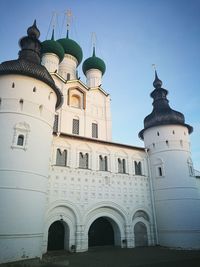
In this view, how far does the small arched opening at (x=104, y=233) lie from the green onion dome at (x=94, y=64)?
14176 mm

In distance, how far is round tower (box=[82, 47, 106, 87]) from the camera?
21.2m

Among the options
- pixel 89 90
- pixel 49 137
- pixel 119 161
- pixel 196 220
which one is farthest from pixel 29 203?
pixel 89 90

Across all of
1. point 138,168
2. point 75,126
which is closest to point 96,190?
point 138,168

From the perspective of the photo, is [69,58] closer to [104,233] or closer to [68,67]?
[68,67]

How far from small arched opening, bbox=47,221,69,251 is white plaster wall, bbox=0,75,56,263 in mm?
2458

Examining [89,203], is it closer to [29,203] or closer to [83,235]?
[83,235]

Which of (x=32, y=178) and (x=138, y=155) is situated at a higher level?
(x=138, y=155)

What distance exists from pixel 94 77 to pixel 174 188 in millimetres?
12684

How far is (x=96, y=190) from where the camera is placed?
12.7 metres

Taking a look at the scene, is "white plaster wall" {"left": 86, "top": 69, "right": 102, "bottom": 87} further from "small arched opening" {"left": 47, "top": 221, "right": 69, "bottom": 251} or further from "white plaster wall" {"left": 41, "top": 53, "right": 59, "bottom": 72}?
"small arched opening" {"left": 47, "top": 221, "right": 69, "bottom": 251}

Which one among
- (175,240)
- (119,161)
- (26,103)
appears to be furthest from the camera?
(119,161)

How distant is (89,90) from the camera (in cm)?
2016

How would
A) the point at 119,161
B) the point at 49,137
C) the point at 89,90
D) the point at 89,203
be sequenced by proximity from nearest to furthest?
the point at 49,137 → the point at 89,203 → the point at 119,161 → the point at 89,90

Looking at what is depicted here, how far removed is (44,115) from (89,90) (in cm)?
1009
